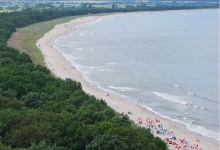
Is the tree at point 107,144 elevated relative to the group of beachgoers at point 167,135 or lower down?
elevated

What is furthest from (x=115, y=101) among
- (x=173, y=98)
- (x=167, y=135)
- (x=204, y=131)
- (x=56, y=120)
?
(x=56, y=120)

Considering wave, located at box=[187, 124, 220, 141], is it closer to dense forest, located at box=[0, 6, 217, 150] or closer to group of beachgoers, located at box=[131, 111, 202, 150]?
group of beachgoers, located at box=[131, 111, 202, 150]

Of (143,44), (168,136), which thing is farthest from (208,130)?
(143,44)

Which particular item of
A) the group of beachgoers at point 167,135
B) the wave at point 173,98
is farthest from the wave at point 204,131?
the wave at point 173,98

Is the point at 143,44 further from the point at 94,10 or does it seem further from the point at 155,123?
the point at 94,10

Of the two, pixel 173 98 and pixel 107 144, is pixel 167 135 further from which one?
pixel 107 144

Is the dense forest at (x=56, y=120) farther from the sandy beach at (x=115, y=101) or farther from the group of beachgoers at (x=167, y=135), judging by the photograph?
the sandy beach at (x=115, y=101)
